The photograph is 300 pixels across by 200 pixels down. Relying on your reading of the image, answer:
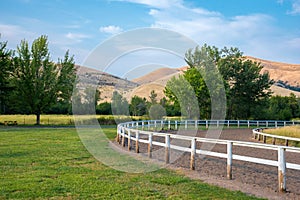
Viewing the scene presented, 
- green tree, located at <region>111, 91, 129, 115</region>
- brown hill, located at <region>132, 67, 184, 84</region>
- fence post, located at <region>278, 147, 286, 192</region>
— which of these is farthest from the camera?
green tree, located at <region>111, 91, 129, 115</region>

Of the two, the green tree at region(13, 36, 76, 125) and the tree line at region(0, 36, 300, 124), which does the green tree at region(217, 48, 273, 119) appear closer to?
the tree line at region(0, 36, 300, 124)

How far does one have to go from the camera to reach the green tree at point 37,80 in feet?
136

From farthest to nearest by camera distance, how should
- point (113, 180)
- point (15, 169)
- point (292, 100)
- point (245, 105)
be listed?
1. point (292, 100)
2. point (245, 105)
3. point (15, 169)
4. point (113, 180)

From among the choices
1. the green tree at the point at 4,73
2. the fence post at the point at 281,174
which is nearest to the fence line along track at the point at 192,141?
the fence post at the point at 281,174

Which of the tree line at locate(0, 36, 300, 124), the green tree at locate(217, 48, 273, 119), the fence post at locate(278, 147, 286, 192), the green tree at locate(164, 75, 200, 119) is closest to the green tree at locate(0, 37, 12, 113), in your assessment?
the tree line at locate(0, 36, 300, 124)

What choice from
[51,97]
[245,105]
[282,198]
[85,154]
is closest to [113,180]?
[282,198]

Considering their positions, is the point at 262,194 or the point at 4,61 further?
the point at 4,61

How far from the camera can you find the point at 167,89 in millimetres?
47844

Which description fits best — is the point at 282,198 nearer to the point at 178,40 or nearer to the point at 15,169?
the point at 15,169

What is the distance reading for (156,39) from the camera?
22766 millimetres

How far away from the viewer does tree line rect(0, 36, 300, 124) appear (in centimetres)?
4166

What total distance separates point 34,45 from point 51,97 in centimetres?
685

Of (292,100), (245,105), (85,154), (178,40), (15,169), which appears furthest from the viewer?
(292,100)

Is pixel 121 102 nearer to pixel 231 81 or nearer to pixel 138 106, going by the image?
pixel 138 106
